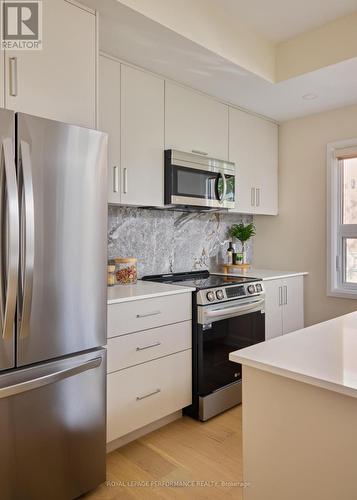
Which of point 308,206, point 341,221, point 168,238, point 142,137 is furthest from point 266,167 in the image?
point 142,137

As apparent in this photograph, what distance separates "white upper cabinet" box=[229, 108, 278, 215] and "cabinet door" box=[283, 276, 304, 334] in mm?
749

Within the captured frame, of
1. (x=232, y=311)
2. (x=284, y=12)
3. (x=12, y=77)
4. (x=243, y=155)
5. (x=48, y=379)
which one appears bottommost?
(x=48, y=379)

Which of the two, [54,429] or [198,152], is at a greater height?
[198,152]

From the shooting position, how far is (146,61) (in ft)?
8.27

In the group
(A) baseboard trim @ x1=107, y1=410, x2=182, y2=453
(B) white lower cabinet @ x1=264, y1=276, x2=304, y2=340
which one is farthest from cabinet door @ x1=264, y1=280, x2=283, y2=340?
(A) baseboard trim @ x1=107, y1=410, x2=182, y2=453

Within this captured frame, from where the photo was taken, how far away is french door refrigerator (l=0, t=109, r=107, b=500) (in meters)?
1.51

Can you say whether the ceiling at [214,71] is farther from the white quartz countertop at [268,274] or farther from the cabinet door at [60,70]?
the white quartz countertop at [268,274]

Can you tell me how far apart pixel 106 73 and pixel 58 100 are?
0.74 meters

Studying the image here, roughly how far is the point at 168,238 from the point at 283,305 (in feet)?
3.89

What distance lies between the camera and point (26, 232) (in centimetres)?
154

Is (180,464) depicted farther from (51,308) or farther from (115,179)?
(115,179)

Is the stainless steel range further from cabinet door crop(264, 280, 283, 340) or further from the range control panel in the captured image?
cabinet door crop(264, 280, 283, 340)

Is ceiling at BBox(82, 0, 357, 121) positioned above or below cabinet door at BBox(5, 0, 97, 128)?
above

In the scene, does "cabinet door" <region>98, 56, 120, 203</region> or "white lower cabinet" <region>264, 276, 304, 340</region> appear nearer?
"cabinet door" <region>98, 56, 120, 203</region>
